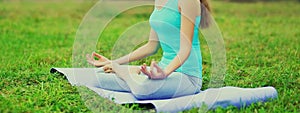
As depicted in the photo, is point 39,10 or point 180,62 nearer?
point 180,62

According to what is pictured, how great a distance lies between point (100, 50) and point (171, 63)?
2432 mm

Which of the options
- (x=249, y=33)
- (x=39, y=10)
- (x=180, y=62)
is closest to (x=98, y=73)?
(x=180, y=62)

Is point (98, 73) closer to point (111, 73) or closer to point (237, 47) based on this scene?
point (111, 73)

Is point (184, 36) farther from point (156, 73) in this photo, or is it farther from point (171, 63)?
point (156, 73)

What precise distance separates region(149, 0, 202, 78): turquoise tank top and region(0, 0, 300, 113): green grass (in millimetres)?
408

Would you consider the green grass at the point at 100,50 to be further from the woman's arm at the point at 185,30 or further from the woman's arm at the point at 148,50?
the woman's arm at the point at 148,50

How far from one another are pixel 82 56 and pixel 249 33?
3.13 metres

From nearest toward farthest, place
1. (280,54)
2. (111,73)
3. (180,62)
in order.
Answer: (180,62)
(111,73)
(280,54)

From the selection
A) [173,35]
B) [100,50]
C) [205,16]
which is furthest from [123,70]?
[100,50]

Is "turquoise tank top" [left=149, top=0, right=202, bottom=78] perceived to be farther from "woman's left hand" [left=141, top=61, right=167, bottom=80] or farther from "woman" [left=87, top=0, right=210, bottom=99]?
"woman's left hand" [left=141, top=61, right=167, bottom=80]

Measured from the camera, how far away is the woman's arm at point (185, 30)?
11.2ft

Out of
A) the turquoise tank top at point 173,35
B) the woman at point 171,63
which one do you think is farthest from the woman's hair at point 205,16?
the turquoise tank top at point 173,35

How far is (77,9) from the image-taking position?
1017 cm

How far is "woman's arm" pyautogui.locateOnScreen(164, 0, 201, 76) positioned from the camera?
11.2 feet
